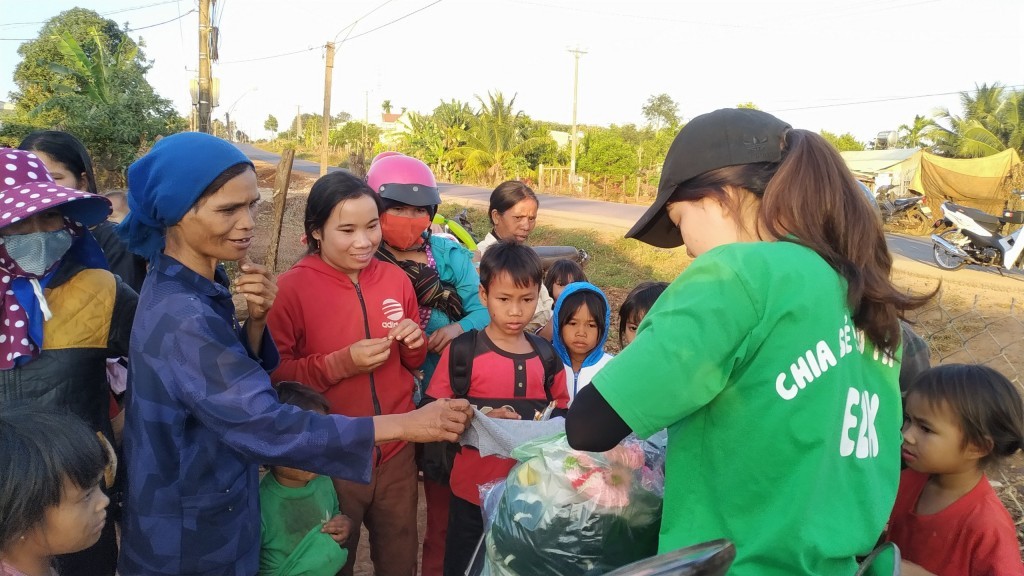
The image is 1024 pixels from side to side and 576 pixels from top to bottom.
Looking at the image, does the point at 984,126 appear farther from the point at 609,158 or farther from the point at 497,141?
the point at 497,141

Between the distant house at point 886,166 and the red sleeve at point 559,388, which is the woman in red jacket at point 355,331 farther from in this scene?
the distant house at point 886,166

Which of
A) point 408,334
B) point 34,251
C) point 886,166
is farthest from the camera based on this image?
point 886,166

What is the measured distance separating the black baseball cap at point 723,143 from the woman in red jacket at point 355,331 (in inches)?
56.3

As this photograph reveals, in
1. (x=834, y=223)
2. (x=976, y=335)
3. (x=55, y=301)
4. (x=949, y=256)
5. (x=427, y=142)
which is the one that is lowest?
(x=976, y=335)

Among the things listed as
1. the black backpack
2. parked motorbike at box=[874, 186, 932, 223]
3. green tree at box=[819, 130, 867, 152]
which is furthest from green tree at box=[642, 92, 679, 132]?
the black backpack

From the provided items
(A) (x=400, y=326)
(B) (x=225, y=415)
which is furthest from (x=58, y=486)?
(A) (x=400, y=326)

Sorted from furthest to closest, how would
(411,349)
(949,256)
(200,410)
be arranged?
(949,256)
(411,349)
(200,410)

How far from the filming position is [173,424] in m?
1.78

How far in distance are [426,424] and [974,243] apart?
13.9 m

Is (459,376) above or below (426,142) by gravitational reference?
below

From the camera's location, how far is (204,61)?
49.0 ft

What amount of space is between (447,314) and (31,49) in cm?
3297

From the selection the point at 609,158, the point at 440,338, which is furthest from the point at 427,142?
the point at 440,338

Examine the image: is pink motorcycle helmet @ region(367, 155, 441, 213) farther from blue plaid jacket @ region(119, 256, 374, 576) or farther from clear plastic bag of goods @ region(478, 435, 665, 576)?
clear plastic bag of goods @ region(478, 435, 665, 576)
